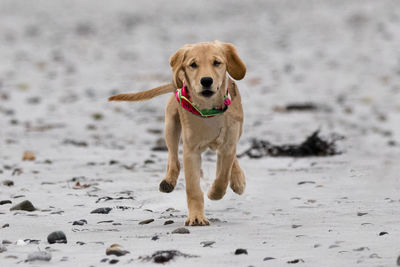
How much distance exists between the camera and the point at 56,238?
3445 millimetres

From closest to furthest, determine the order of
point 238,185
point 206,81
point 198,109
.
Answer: point 206,81, point 198,109, point 238,185

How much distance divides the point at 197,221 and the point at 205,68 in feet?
3.10

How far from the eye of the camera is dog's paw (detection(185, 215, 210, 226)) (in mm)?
3955

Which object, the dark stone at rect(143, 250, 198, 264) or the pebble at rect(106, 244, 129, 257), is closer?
the dark stone at rect(143, 250, 198, 264)

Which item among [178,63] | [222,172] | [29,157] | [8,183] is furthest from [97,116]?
[178,63]

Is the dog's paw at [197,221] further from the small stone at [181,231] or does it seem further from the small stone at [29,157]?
the small stone at [29,157]

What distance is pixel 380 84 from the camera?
1145 cm

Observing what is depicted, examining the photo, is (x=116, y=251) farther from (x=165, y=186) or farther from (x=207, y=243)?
(x=165, y=186)

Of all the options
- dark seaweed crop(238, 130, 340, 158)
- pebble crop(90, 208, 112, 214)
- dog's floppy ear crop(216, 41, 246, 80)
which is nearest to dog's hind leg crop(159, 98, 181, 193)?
pebble crop(90, 208, 112, 214)

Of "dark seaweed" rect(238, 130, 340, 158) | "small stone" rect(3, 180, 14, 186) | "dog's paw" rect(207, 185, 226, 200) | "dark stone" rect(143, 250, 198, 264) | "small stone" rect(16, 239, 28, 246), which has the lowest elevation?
"dark stone" rect(143, 250, 198, 264)

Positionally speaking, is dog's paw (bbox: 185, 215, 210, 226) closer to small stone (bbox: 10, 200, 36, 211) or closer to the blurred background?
small stone (bbox: 10, 200, 36, 211)

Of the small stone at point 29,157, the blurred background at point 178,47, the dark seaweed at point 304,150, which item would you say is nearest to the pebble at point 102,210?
the blurred background at point 178,47

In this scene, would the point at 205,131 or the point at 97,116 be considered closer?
the point at 205,131

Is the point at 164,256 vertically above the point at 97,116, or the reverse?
the point at 97,116
